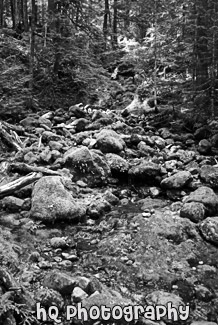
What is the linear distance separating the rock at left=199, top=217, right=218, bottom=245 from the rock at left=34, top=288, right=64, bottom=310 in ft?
10.1

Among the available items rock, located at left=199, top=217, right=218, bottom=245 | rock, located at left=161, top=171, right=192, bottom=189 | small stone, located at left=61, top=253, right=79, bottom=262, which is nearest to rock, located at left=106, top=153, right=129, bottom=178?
rock, located at left=161, top=171, right=192, bottom=189

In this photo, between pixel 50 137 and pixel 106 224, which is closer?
pixel 106 224

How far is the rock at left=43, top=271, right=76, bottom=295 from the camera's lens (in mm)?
4293

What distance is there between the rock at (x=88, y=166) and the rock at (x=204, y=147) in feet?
11.6

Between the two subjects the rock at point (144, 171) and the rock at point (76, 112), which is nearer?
the rock at point (144, 171)

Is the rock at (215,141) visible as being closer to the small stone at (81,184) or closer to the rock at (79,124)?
the rock at (79,124)

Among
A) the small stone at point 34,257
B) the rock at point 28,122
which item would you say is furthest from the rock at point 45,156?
the small stone at point 34,257

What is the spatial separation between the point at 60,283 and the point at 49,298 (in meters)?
0.27

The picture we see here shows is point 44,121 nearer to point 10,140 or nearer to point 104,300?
point 10,140

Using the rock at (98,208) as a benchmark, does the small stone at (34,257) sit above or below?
above

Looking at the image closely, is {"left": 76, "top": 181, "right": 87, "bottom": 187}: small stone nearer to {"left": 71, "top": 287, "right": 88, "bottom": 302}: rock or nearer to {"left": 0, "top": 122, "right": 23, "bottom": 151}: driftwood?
{"left": 0, "top": 122, "right": 23, "bottom": 151}: driftwood

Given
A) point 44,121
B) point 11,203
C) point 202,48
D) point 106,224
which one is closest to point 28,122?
point 44,121

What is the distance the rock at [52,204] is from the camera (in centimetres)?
637

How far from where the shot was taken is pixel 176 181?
8055 millimetres
